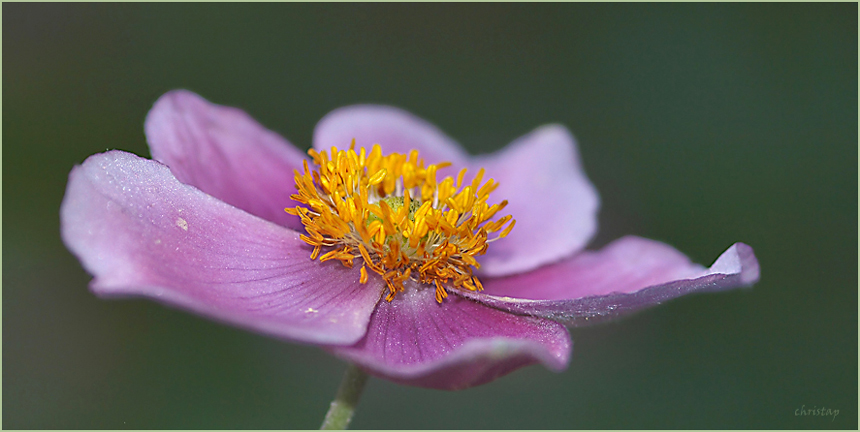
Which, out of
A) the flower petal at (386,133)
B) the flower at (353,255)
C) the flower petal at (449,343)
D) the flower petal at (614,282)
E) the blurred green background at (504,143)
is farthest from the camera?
the blurred green background at (504,143)

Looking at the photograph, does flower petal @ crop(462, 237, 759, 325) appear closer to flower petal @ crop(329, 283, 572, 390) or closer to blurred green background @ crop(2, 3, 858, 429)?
flower petal @ crop(329, 283, 572, 390)

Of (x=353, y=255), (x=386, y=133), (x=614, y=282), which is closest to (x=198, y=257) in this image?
(x=353, y=255)

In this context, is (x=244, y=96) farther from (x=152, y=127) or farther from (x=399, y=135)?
(x=152, y=127)

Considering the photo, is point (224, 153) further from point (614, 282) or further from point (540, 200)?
point (614, 282)

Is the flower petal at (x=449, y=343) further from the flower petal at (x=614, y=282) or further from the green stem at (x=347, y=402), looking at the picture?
the green stem at (x=347, y=402)

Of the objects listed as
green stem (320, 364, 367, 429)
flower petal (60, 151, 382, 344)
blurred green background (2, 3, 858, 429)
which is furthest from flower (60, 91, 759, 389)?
blurred green background (2, 3, 858, 429)

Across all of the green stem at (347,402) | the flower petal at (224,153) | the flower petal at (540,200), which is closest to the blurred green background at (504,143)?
the flower petal at (224,153)
